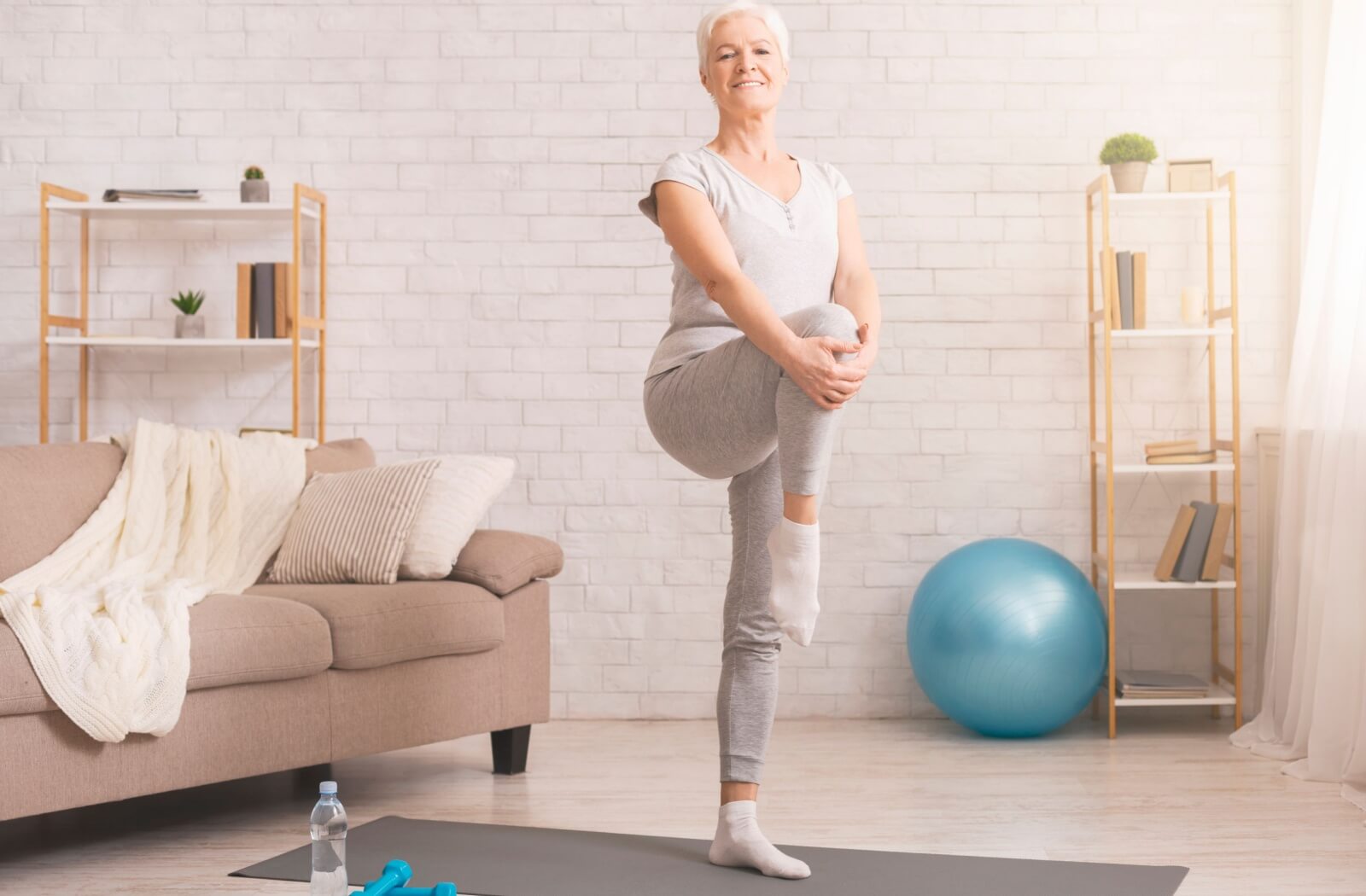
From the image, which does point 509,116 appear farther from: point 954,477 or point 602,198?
point 954,477

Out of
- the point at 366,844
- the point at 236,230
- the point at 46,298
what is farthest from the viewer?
the point at 236,230

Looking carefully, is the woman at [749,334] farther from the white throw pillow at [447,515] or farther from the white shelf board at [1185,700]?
the white shelf board at [1185,700]

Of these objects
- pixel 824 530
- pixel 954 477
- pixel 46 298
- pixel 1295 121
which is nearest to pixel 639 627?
pixel 824 530

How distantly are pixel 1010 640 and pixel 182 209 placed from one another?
8.76 ft

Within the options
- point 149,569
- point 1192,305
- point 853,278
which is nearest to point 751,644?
point 853,278

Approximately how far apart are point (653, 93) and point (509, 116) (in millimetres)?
455

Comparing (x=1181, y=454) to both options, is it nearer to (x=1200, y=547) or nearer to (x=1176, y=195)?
(x=1200, y=547)

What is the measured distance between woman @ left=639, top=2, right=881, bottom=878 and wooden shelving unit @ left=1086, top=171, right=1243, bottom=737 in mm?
1632

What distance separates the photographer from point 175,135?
4211 mm

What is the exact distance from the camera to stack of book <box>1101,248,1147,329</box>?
384 centimetres

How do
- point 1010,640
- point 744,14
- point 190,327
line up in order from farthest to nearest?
point 190,327 → point 1010,640 → point 744,14

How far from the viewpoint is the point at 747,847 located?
7.54 feet

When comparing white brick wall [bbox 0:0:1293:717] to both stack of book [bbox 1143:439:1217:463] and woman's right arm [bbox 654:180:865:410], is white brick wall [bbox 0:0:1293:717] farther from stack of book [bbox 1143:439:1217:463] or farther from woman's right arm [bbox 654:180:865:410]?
woman's right arm [bbox 654:180:865:410]

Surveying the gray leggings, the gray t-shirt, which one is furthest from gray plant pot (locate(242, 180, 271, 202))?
the gray leggings
